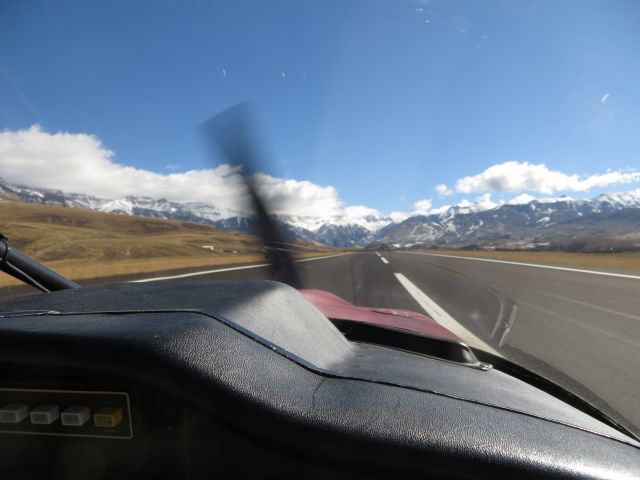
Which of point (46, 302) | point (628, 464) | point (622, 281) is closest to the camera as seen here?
point (628, 464)

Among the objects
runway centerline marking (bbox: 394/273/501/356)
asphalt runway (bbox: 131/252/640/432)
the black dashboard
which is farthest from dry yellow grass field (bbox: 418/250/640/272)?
the black dashboard

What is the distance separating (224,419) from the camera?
0.85 meters

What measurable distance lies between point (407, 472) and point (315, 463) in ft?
0.60

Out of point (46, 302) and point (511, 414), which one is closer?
point (511, 414)

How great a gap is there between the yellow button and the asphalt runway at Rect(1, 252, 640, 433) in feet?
12.2

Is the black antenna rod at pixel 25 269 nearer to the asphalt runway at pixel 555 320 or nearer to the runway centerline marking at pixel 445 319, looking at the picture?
the asphalt runway at pixel 555 320

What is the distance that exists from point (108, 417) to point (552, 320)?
29.0 ft

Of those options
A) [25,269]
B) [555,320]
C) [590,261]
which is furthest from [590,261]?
[25,269]

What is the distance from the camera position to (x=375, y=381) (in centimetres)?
107

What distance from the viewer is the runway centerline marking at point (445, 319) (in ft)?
19.0

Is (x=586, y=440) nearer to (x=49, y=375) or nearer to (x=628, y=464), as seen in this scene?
(x=628, y=464)

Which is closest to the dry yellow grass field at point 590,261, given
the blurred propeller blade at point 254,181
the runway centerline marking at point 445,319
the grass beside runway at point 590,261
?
the grass beside runway at point 590,261

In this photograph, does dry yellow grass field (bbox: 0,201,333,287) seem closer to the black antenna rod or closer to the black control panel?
the black antenna rod

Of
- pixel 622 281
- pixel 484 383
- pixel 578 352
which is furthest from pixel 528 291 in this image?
pixel 484 383
